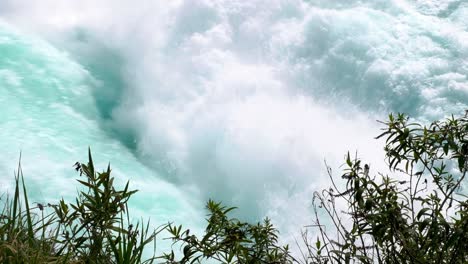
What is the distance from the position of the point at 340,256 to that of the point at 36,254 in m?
1.62

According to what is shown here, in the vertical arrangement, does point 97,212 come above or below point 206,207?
below

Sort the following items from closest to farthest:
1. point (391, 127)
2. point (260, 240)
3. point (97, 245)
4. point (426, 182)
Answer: point (97, 245)
point (391, 127)
point (426, 182)
point (260, 240)

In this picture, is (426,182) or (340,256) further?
(426,182)

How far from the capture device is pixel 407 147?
3020 mm

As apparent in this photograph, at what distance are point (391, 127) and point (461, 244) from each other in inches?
28.8

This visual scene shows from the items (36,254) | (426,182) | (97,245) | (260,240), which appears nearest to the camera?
(36,254)

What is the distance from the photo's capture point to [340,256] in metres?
2.84

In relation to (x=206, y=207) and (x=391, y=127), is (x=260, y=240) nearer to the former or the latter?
(x=206, y=207)

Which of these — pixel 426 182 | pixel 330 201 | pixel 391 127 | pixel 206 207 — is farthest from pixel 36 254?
pixel 426 182

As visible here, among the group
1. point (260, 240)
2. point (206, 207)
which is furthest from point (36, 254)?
point (260, 240)

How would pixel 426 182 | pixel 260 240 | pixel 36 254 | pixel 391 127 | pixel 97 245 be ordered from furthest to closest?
pixel 260 240
pixel 426 182
pixel 391 127
pixel 97 245
pixel 36 254

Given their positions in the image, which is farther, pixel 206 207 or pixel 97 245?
pixel 206 207

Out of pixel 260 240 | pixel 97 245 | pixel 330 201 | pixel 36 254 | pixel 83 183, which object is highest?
pixel 330 201

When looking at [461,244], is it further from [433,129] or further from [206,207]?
[206,207]
